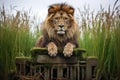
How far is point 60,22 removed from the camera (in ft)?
16.6

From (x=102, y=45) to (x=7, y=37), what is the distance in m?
1.28

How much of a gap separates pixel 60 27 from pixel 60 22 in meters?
0.10

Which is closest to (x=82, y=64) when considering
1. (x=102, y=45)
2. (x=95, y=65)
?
(x=95, y=65)

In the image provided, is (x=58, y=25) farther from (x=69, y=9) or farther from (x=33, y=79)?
(x=33, y=79)

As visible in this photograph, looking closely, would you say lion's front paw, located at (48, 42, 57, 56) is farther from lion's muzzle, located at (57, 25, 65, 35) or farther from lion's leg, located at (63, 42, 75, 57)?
lion's muzzle, located at (57, 25, 65, 35)

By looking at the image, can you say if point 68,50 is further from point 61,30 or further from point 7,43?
point 7,43

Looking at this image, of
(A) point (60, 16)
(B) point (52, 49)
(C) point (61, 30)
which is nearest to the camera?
(B) point (52, 49)

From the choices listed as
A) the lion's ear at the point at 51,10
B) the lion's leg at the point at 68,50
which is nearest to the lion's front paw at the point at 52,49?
the lion's leg at the point at 68,50

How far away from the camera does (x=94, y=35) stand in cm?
541

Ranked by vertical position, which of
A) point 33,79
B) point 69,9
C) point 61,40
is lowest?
point 33,79

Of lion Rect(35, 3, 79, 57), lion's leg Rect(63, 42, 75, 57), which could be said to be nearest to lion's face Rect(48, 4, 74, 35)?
lion Rect(35, 3, 79, 57)

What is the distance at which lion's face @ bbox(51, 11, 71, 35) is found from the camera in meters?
4.98

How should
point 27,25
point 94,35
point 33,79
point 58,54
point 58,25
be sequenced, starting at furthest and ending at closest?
point 27,25
point 94,35
point 58,25
point 58,54
point 33,79

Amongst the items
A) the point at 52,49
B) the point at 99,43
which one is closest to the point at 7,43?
the point at 52,49
